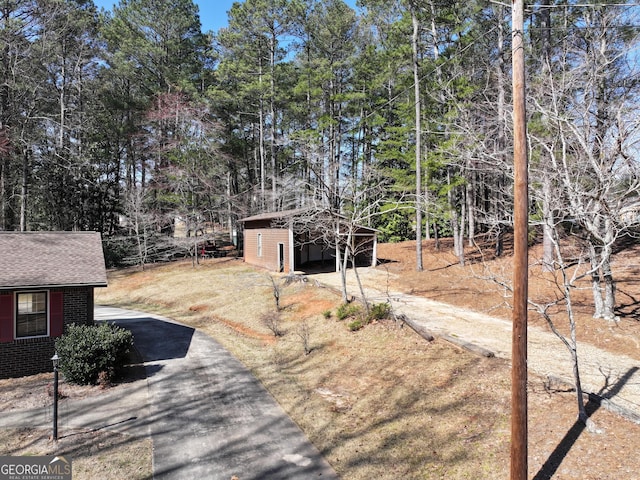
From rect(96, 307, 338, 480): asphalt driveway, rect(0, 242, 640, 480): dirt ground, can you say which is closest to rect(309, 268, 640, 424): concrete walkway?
rect(0, 242, 640, 480): dirt ground

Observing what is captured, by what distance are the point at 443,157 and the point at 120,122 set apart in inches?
1069

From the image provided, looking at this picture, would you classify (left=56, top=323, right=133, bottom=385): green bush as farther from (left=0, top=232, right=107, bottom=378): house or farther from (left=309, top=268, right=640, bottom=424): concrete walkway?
(left=309, top=268, right=640, bottom=424): concrete walkway

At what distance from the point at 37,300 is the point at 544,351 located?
13.0m

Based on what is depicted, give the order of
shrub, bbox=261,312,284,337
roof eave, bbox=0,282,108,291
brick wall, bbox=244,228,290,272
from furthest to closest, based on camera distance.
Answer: brick wall, bbox=244,228,290,272 → shrub, bbox=261,312,284,337 → roof eave, bbox=0,282,108,291

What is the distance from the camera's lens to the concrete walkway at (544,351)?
698 cm

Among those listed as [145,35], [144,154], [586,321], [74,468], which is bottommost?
[74,468]

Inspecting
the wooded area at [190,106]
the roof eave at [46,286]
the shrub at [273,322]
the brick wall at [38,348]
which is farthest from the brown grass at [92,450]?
the wooded area at [190,106]

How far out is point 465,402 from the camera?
24.0ft

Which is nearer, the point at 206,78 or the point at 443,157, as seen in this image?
the point at 443,157

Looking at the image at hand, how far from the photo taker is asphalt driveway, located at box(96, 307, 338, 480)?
6086 millimetres

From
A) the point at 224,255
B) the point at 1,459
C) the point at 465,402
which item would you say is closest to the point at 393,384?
the point at 465,402

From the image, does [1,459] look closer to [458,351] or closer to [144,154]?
[458,351]

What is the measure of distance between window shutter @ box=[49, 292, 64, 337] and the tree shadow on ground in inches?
452

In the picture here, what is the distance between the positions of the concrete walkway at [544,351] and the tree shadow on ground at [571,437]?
21mm
